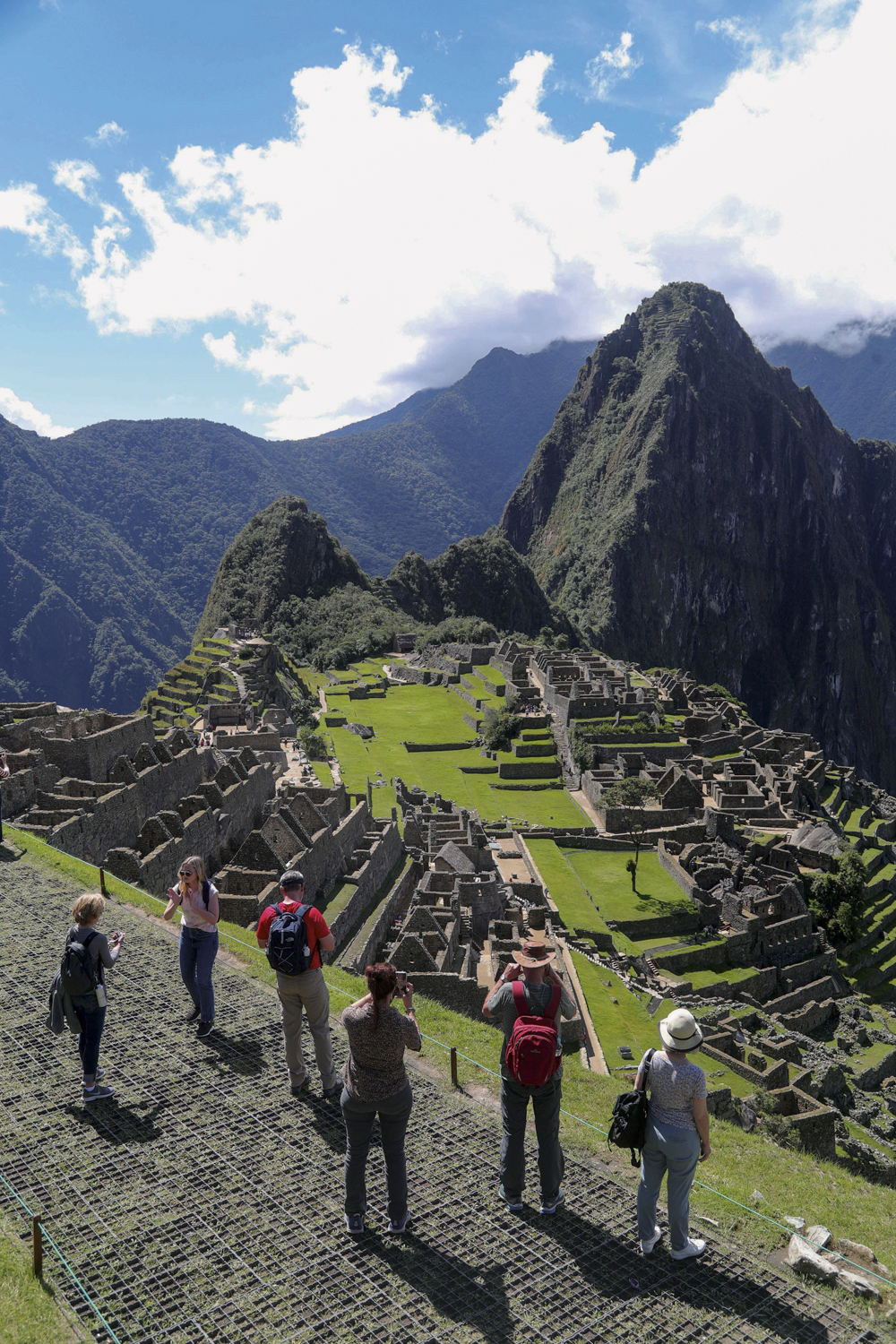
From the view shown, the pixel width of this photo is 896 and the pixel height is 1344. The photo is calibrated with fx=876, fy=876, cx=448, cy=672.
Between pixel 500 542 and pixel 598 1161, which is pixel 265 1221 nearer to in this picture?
pixel 598 1161

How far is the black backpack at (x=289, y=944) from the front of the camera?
7.08 metres

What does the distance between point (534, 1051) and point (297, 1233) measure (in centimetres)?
228

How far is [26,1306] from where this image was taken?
561cm

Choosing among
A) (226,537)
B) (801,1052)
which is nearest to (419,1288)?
(801,1052)

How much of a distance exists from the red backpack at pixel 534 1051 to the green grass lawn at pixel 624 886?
27932mm

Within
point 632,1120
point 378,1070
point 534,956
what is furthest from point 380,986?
point 632,1120

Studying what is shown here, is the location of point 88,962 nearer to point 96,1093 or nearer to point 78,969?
point 78,969

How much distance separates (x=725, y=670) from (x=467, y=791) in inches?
5730

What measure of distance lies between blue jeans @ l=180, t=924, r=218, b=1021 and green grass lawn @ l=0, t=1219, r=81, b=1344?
2787mm

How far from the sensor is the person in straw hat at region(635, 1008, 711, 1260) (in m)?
5.91

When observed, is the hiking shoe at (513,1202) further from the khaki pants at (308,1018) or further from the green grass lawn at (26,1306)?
the green grass lawn at (26,1306)

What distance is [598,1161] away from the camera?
7754 mm

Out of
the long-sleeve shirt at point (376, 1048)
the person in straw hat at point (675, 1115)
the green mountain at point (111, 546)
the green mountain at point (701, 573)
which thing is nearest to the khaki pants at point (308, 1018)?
the long-sleeve shirt at point (376, 1048)

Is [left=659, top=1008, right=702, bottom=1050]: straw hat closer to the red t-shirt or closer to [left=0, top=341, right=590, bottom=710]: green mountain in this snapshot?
the red t-shirt
